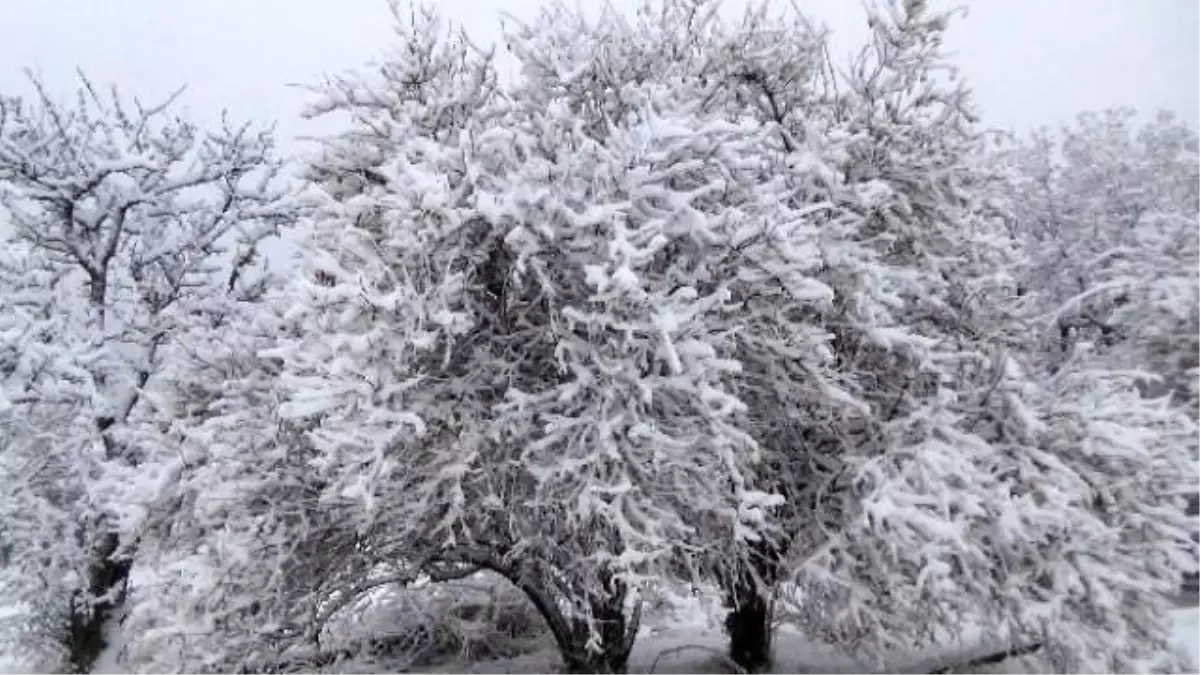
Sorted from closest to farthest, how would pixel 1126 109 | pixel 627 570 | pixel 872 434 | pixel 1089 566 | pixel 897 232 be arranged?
pixel 627 570 → pixel 1089 566 → pixel 872 434 → pixel 897 232 → pixel 1126 109

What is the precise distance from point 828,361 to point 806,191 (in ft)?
6.73

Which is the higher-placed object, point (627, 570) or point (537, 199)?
point (537, 199)

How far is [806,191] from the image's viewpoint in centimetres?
1129

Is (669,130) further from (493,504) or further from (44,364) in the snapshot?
(44,364)

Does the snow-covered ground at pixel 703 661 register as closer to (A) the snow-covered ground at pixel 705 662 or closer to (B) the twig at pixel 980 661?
(A) the snow-covered ground at pixel 705 662

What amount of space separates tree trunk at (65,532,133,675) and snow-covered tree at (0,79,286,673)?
1.2 inches

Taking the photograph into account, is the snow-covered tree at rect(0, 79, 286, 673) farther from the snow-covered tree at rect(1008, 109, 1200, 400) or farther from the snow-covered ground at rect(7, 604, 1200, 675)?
the snow-covered tree at rect(1008, 109, 1200, 400)

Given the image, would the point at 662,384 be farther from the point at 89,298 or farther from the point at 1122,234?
the point at 1122,234

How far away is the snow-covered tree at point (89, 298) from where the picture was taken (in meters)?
16.5

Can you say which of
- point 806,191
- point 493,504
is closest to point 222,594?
point 493,504

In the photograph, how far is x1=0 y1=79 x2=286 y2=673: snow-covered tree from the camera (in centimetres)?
1647

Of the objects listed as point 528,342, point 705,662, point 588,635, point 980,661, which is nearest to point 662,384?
point 528,342

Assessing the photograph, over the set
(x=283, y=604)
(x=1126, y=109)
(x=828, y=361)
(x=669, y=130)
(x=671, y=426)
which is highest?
(x=1126, y=109)

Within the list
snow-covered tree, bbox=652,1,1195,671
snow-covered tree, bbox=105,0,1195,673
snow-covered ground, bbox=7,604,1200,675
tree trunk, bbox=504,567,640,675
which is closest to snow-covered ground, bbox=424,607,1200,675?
snow-covered ground, bbox=7,604,1200,675
